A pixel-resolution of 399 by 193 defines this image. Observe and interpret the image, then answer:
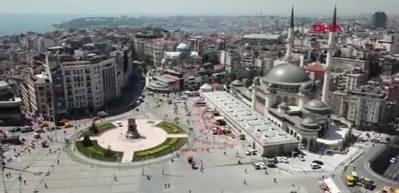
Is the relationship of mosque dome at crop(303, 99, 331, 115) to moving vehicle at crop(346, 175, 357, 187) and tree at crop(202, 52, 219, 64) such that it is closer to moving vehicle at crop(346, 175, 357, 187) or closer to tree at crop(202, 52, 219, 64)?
moving vehicle at crop(346, 175, 357, 187)

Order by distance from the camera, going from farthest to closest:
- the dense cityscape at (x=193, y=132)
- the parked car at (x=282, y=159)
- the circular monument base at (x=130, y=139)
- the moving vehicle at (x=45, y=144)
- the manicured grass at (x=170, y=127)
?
the manicured grass at (x=170, y=127) < the moving vehicle at (x=45, y=144) < the circular monument base at (x=130, y=139) < the parked car at (x=282, y=159) < the dense cityscape at (x=193, y=132)

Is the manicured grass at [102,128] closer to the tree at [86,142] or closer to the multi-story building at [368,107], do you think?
the tree at [86,142]

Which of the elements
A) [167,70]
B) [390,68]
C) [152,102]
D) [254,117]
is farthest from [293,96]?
[390,68]

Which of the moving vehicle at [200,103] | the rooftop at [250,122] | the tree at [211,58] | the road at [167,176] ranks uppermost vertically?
the tree at [211,58]

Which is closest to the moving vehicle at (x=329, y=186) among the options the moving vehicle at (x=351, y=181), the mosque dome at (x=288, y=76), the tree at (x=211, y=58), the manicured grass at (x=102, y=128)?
the moving vehicle at (x=351, y=181)

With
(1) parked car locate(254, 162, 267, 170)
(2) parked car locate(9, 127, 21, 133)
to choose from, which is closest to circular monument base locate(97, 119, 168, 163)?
(2) parked car locate(9, 127, 21, 133)

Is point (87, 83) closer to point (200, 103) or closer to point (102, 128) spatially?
point (102, 128)
